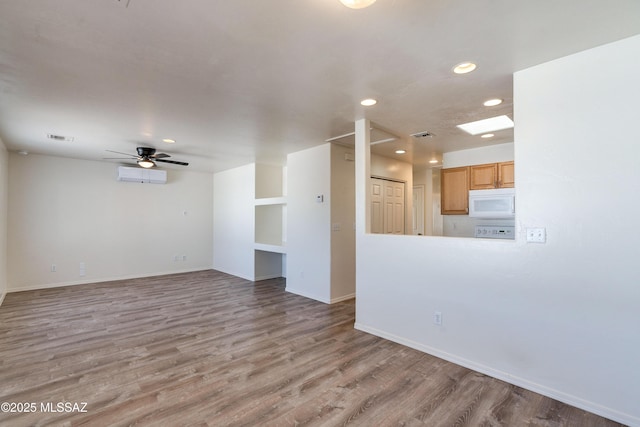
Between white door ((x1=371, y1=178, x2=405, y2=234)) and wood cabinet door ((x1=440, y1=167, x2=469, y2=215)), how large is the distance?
86 cm

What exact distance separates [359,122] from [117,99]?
Answer: 8.62 feet

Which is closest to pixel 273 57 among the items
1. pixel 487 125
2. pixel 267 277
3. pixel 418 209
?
pixel 487 125

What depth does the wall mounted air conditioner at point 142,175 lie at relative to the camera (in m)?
6.43

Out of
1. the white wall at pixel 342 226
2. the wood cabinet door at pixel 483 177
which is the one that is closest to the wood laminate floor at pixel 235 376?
the white wall at pixel 342 226

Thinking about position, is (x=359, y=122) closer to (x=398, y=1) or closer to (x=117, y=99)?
(x=398, y=1)

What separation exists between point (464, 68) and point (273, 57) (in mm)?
1534

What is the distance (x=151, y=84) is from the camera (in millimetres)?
2711

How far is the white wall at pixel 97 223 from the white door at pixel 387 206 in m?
4.76

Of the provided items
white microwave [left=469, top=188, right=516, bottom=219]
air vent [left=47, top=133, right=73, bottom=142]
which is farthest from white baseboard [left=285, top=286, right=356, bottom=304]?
air vent [left=47, top=133, right=73, bottom=142]

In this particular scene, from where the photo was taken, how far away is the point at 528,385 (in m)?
2.44

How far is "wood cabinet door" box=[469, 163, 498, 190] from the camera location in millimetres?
4674

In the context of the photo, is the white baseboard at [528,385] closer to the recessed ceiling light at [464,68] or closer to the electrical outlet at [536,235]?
the electrical outlet at [536,235]

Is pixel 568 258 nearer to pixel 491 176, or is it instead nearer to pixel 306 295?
pixel 491 176

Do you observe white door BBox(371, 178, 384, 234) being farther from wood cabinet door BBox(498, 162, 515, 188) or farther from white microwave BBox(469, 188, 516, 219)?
wood cabinet door BBox(498, 162, 515, 188)
